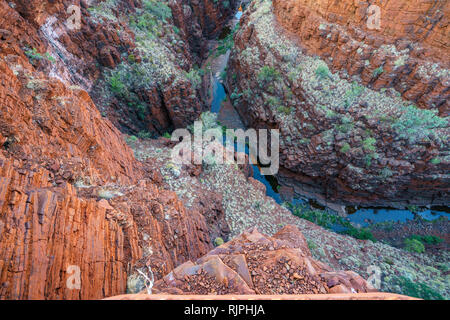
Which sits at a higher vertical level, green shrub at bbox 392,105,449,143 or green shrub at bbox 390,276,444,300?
green shrub at bbox 392,105,449,143

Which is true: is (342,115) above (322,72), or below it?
below

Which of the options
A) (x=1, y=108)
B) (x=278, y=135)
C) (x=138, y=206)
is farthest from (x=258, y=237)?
(x=278, y=135)

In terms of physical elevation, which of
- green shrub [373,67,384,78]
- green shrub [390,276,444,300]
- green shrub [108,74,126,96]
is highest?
green shrub [373,67,384,78]

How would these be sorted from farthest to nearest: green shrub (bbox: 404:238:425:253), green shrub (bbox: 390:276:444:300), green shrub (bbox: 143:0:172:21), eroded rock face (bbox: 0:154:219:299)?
1. green shrub (bbox: 143:0:172:21)
2. green shrub (bbox: 404:238:425:253)
3. green shrub (bbox: 390:276:444:300)
4. eroded rock face (bbox: 0:154:219:299)

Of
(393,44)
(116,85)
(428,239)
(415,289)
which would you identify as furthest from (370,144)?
(116,85)

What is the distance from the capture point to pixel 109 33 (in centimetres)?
1430

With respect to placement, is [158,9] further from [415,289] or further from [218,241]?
[415,289]

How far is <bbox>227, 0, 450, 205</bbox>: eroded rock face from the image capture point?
13.7m

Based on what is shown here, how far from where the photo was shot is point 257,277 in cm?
471

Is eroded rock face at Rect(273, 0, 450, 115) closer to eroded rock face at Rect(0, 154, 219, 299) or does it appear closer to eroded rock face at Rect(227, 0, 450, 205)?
eroded rock face at Rect(227, 0, 450, 205)

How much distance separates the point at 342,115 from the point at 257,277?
13.6 m

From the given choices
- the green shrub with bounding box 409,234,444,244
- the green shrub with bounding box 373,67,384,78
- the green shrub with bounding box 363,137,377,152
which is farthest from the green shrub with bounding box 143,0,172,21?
the green shrub with bounding box 409,234,444,244

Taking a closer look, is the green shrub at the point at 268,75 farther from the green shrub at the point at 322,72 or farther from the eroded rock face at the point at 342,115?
the green shrub at the point at 322,72

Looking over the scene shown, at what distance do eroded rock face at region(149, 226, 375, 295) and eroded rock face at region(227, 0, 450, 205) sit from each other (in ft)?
39.3
